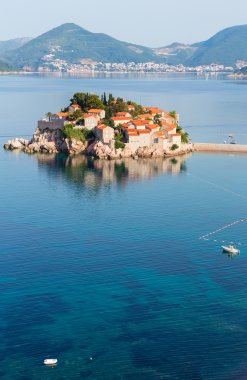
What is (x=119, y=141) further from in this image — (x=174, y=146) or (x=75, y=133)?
(x=174, y=146)

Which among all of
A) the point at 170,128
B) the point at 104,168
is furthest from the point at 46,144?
the point at 170,128

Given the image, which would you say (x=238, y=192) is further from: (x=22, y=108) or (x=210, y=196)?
(x=22, y=108)

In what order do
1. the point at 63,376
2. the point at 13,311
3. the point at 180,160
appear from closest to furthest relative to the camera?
the point at 63,376
the point at 13,311
the point at 180,160

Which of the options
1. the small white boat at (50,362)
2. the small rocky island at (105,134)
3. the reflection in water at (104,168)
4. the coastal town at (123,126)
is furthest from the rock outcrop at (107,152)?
the small white boat at (50,362)

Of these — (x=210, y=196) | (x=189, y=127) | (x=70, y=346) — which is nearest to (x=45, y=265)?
(x=70, y=346)

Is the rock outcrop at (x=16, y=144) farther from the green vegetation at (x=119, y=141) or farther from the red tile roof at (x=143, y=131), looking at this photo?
the red tile roof at (x=143, y=131)
